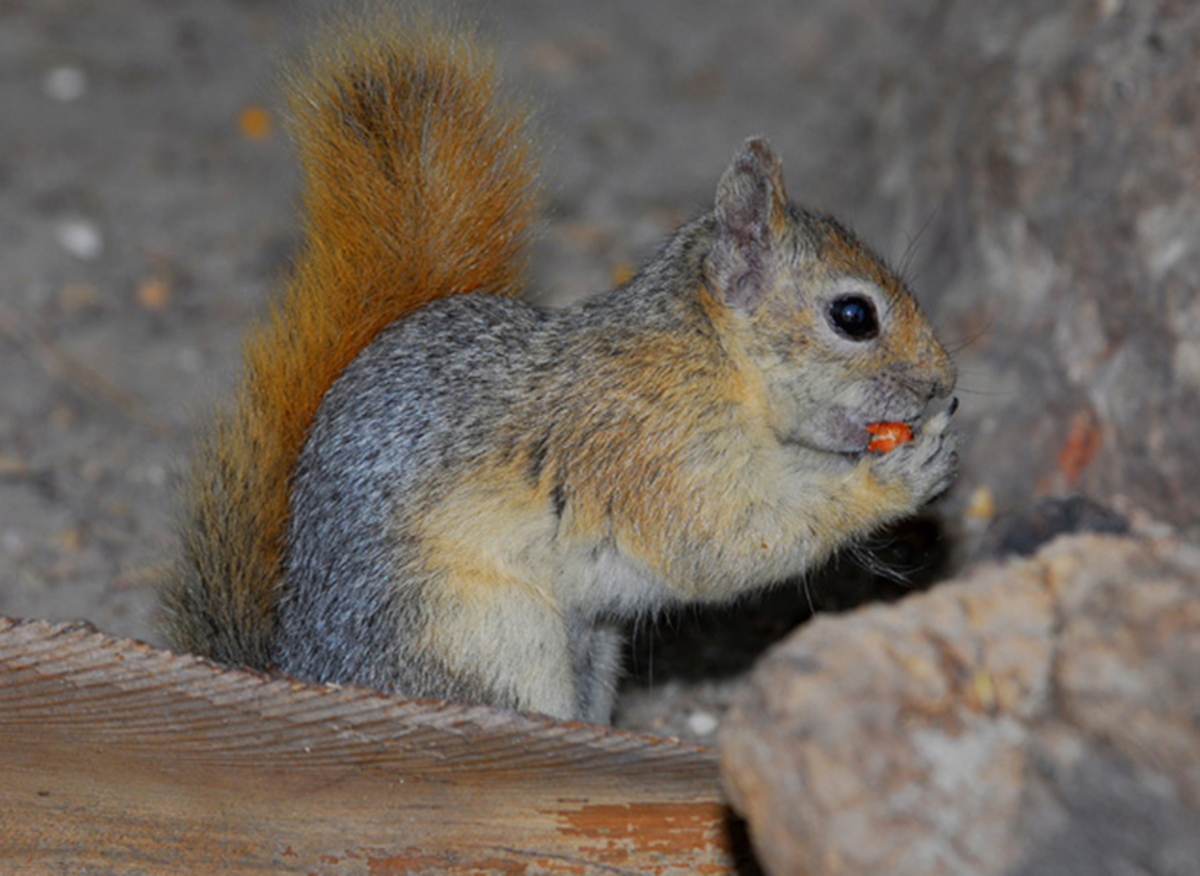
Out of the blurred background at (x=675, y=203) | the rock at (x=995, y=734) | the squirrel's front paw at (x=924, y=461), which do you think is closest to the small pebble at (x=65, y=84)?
the blurred background at (x=675, y=203)

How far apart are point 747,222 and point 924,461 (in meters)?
0.49

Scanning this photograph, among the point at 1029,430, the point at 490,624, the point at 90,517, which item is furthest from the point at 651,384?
the point at 90,517

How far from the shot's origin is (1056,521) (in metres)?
1.66

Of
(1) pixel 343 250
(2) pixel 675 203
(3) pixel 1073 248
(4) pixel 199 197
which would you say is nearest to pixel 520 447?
(1) pixel 343 250

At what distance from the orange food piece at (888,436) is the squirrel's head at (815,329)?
0.02 meters

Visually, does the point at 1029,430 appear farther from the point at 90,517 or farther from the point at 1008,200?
the point at 90,517

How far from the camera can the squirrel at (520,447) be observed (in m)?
2.37

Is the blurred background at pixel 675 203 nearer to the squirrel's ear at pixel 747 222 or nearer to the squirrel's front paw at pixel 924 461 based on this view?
the squirrel's front paw at pixel 924 461

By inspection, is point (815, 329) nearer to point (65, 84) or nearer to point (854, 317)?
point (854, 317)

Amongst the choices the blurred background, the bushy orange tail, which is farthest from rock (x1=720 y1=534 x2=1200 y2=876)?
the bushy orange tail

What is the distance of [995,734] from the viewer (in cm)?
147

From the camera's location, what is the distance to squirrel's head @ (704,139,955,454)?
2.39 metres

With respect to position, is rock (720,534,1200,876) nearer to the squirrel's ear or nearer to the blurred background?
the blurred background

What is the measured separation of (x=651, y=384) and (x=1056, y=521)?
90cm
